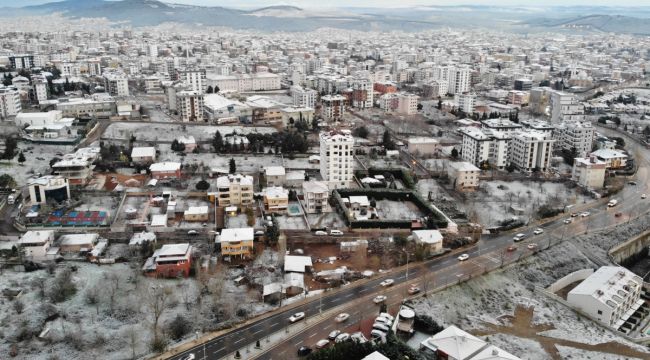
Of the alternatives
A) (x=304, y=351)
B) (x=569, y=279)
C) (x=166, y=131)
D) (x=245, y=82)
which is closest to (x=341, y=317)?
(x=304, y=351)

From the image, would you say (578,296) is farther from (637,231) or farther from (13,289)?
(13,289)

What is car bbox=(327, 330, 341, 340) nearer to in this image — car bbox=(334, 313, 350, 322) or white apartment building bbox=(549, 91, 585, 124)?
car bbox=(334, 313, 350, 322)

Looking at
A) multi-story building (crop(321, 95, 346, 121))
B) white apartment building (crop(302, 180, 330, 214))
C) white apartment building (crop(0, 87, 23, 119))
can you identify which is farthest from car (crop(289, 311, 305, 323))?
white apartment building (crop(0, 87, 23, 119))

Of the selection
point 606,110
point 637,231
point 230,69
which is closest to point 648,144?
point 606,110

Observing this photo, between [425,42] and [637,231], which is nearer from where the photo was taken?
[637,231]

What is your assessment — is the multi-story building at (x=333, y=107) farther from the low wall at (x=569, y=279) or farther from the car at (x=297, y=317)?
the car at (x=297, y=317)

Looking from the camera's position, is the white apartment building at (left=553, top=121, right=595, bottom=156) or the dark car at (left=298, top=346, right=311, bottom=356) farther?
the white apartment building at (left=553, top=121, right=595, bottom=156)
